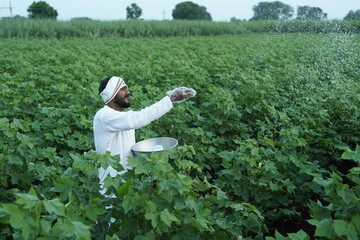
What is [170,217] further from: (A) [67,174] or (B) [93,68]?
(B) [93,68]

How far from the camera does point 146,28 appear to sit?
1122 inches

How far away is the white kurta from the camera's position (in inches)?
125

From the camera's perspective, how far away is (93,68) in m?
9.33

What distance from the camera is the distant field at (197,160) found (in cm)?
218

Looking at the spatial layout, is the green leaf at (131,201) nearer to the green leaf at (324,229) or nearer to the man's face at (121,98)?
the green leaf at (324,229)

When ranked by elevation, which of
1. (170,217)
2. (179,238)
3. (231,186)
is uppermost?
(170,217)

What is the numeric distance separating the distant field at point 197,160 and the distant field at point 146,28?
7.46 meters

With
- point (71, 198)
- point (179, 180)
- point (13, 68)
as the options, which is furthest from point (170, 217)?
point (13, 68)

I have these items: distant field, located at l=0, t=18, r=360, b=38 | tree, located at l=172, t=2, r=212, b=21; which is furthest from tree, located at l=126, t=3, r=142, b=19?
distant field, located at l=0, t=18, r=360, b=38

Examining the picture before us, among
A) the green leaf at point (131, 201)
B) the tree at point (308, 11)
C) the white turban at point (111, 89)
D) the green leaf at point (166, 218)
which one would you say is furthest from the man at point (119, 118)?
the tree at point (308, 11)

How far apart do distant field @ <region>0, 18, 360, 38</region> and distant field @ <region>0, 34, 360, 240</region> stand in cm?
746

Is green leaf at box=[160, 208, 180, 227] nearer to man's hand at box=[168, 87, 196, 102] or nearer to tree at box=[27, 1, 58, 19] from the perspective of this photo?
man's hand at box=[168, 87, 196, 102]

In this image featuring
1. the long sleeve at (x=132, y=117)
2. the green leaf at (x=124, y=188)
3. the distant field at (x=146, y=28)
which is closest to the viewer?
the green leaf at (x=124, y=188)

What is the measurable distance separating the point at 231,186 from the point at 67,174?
5.94ft
